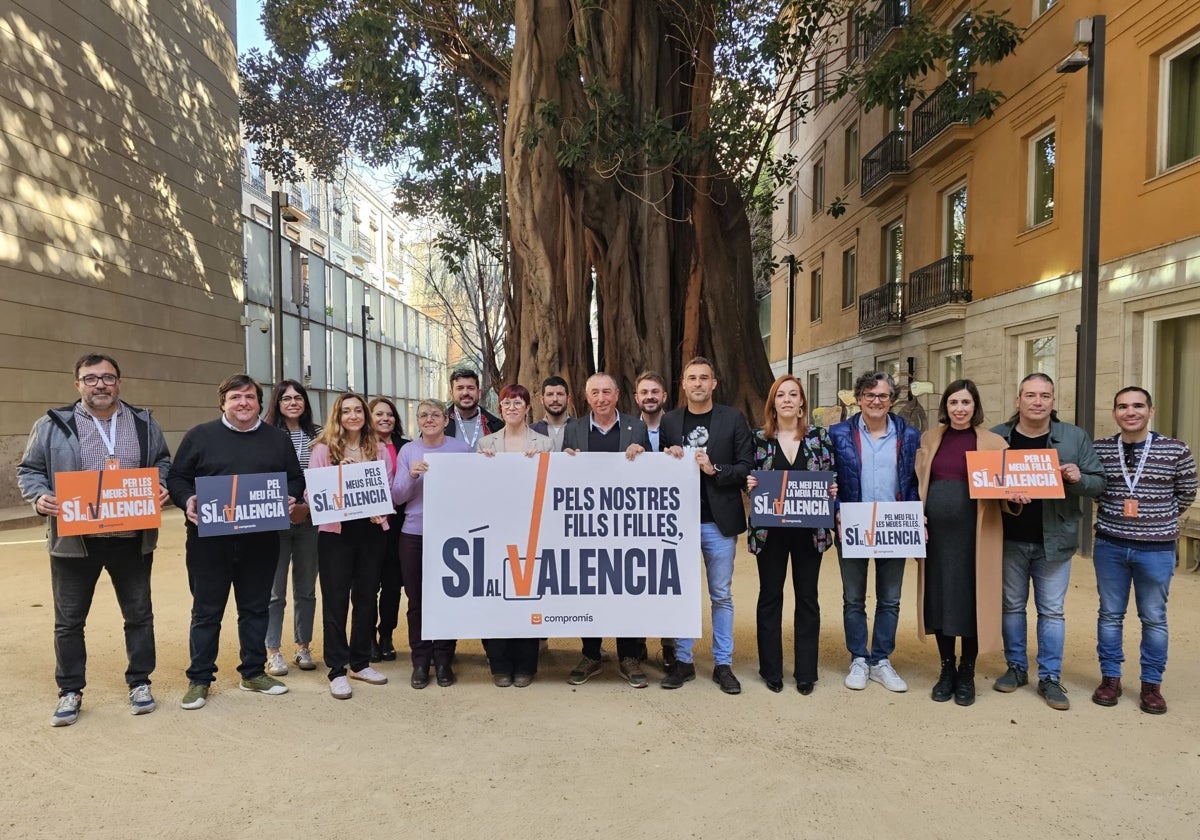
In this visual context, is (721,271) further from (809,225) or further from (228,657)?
(809,225)

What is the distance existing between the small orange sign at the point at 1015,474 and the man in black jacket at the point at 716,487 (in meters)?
1.23

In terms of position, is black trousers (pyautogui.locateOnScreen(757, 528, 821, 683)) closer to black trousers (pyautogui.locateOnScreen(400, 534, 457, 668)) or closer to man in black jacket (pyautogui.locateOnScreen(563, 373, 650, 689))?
man in black jacket (pyautogui.locateOnScreen(563, 373, 650, 689))

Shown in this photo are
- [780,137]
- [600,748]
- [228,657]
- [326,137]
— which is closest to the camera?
[600,748]

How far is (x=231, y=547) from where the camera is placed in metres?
4.10

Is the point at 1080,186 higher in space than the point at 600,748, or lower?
higher

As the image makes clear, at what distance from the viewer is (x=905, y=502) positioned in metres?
4.16

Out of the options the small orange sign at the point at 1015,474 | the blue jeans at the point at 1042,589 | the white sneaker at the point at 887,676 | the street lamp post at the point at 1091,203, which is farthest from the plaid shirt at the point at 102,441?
the street lamp post at the point at 1091,203

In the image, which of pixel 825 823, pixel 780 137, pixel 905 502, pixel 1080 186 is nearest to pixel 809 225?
pixel 780 137

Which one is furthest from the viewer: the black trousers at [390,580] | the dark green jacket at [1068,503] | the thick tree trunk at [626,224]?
the thick tree trunk at [626,224]

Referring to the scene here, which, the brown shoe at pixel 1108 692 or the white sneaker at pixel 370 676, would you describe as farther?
the white sneaker at pixel 370 676

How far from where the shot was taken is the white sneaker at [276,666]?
454 cm

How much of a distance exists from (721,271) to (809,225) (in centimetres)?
1543

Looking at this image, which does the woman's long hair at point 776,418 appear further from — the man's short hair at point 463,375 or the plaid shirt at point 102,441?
the plaid shirt at point 102,441

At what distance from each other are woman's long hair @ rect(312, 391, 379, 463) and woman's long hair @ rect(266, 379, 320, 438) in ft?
1.36
